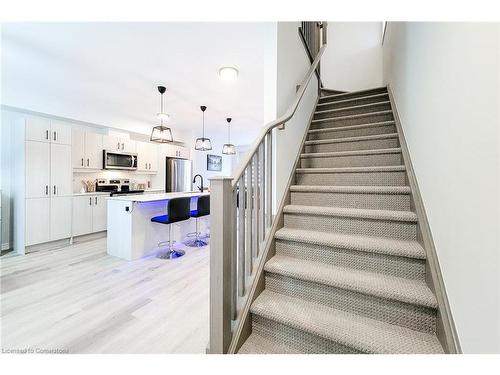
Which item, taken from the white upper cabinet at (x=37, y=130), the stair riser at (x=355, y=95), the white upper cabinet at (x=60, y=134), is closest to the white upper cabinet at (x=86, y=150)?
the white upper cabinet at (x=60, y=134)

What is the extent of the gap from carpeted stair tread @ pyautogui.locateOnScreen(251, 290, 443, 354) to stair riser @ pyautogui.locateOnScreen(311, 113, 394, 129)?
2.31 metres

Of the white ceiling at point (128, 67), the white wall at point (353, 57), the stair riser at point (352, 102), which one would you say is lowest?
the stair riser at point (352, 102)

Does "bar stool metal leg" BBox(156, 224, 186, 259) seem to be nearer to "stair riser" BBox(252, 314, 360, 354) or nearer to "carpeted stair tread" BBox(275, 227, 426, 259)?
"carpeted stair tread" BBox(275, 227, 426, 259)

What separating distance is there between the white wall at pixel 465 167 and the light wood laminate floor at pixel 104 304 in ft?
5.20

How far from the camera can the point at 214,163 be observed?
930 cm

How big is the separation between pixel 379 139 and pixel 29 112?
5765 millimetres

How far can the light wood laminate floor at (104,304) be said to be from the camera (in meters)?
1.67

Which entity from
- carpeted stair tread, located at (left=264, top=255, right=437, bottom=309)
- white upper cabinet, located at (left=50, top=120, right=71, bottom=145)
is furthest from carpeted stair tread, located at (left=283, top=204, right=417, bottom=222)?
white upper cabinet, located at (left=50, top=120, right=71, bottom=145)

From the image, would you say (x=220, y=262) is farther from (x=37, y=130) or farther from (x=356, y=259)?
(x=37, y=130)

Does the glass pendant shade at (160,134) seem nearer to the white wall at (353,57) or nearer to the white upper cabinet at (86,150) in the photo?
the white upper cabinet at (86,150)

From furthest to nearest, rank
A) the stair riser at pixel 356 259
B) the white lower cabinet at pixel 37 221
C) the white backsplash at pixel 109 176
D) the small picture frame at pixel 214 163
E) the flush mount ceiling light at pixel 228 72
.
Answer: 1. the small picture frame at pixel 214 163
2. the white backsplash at pixel 109 176
3. the white lower cabinet at pixel 37 221
4. the flush mount ceiling light at pixel 228 72
5. the stair riser at pixel 356 259

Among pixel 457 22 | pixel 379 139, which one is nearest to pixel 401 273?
pixel 457 22

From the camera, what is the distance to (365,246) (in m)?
1.48
